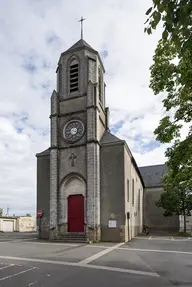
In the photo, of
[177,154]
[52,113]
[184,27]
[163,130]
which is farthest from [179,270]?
[52,113]

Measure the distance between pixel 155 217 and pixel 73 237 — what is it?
24.2 meters

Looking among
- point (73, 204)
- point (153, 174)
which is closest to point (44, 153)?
point (73, 204)

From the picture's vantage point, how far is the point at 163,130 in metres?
10.6

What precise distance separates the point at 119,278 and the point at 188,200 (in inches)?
1085

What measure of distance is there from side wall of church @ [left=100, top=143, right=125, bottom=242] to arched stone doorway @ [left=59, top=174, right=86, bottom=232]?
1.70 metres

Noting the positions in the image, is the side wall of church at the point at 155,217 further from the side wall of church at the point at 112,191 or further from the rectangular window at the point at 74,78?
the rectangular window at the point at 74,78

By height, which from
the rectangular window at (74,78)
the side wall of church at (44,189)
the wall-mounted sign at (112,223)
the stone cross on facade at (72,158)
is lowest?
the wall-mounted sign at (112,223)

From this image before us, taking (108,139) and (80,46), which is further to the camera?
(80,46)

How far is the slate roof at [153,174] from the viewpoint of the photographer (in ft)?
159

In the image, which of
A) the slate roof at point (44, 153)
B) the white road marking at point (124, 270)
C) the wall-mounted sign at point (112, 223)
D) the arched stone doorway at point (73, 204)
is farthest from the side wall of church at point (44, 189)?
the white road marking at point (124, 270)

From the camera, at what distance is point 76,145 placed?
83.1 ft

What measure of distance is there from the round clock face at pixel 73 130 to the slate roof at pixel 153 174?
2549 cm

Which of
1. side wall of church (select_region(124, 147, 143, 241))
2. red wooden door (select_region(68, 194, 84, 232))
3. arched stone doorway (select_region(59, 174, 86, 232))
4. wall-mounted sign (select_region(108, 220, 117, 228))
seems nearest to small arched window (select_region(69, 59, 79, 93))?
side wall of church (select_region(124, 147, 143, 241))

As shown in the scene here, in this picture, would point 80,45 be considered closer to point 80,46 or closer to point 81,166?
point 80,46
